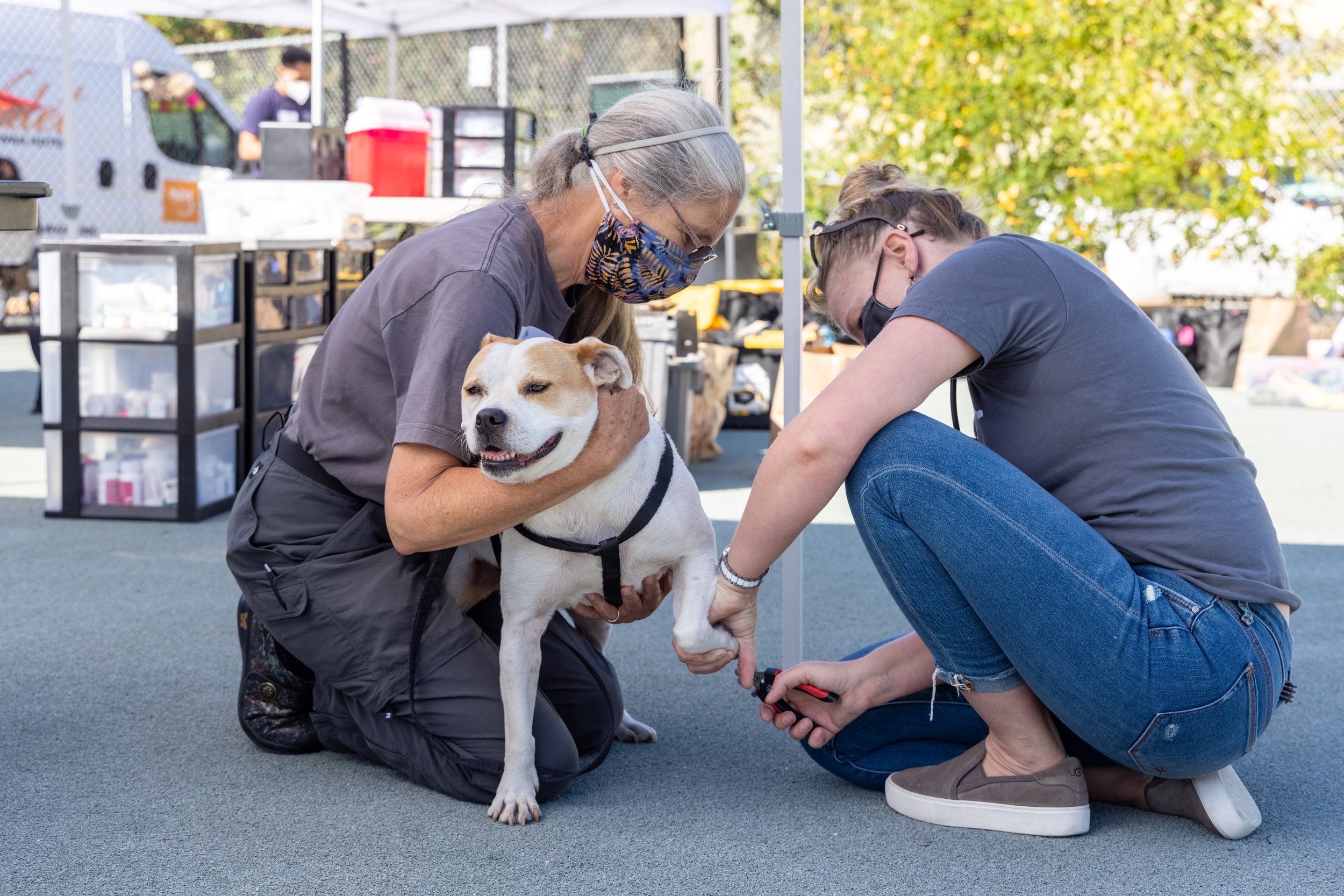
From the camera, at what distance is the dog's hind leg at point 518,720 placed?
1.99m

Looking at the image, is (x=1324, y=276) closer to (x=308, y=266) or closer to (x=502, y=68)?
(x=502, y=68)

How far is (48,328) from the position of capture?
13.9 feet

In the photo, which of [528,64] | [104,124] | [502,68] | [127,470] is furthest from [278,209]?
[528,64]

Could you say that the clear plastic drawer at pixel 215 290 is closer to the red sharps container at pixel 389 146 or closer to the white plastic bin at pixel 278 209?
the white plastic bin at pixel 278 209

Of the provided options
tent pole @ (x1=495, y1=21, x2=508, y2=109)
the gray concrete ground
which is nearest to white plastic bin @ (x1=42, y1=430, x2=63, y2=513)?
the gray concrete ground

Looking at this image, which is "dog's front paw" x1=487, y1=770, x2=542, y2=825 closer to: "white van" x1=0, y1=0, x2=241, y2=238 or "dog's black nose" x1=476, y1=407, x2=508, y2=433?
"dog's black nose" x1=476, y1=407, x2=508, y2=433

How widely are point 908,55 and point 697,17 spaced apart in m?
A: 4.90

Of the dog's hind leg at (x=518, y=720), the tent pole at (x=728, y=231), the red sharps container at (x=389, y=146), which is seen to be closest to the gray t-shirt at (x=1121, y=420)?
the dog's hind leg at (x=518, y=720)

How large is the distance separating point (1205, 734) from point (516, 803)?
3.42ft

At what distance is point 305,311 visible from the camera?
4.98 metres

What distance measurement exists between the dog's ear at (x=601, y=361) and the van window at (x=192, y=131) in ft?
29.9

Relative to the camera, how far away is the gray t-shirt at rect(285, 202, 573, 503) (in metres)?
1.84

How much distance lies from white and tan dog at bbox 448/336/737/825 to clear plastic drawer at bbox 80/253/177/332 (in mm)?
2675

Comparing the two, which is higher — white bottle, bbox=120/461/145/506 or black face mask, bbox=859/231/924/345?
black face mask, bbox=859/231/924/345
